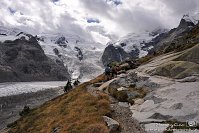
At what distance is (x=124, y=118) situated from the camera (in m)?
38.9

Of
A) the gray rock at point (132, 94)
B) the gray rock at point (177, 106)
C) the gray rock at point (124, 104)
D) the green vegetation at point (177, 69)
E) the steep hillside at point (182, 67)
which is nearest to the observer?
the gray rock at point (177, 106)

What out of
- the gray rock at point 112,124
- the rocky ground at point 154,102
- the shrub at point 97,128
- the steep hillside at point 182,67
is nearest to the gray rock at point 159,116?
the rocky ground at point 154,102

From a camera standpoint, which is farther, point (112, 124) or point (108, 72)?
point (108, 72)

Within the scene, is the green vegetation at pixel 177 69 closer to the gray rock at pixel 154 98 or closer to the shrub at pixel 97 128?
the gray rock at pixel 154 98

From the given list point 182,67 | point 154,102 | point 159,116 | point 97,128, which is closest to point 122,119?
point 97,128

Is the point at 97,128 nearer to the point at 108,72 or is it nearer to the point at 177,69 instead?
the point at 177,69

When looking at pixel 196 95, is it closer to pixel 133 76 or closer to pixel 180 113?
pixel 180 113

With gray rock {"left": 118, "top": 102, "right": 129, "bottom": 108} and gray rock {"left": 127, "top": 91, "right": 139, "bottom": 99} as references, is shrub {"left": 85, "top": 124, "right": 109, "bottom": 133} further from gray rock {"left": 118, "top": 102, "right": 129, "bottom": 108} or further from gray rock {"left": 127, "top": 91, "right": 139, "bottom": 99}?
gray rock {"left": 127, "top": 91, "right": 139, "bottom": 99}

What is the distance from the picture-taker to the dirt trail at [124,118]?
35.0 meters

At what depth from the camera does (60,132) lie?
3934 cm

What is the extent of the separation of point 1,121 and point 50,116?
221ft

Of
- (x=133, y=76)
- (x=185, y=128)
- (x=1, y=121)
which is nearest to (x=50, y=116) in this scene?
(x=133, y=76)

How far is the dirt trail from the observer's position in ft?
115

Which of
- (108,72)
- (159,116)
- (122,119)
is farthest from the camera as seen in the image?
(108,72)
